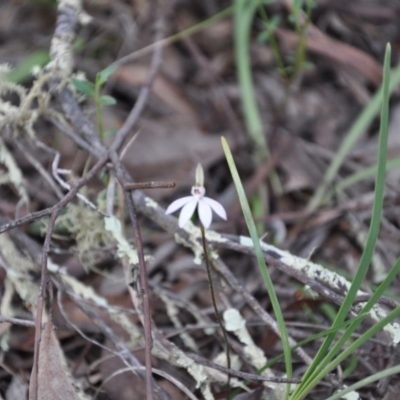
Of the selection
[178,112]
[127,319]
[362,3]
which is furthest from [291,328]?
[362,3]

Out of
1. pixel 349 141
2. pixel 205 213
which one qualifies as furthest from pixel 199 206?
pixel 349 141

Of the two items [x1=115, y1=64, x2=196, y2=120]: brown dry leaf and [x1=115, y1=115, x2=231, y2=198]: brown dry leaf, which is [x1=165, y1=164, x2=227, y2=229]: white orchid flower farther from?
[x1=115, y1=64, x2=196, y2=120]: brown dry leaf

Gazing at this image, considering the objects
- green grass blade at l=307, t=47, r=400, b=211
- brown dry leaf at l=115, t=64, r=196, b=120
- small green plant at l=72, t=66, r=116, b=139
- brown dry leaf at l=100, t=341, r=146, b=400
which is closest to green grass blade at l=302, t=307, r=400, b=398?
brown dry leaf at l=100, t=341, r=146, b=400

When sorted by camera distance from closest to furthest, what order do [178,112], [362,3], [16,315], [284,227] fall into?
[16,315], [284,227], [178,112], [362,3]

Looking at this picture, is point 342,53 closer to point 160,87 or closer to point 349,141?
point 349,141

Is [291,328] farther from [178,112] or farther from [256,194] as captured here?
[178,112]

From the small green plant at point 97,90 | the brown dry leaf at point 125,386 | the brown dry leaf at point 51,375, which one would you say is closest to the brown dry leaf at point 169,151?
the small green plant at point 97,90
